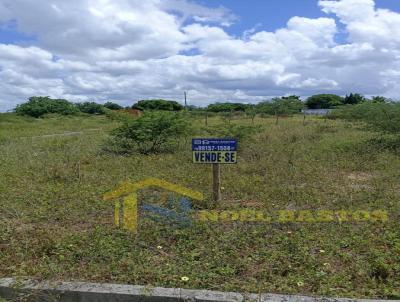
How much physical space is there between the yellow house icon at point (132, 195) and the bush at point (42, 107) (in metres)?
40.2

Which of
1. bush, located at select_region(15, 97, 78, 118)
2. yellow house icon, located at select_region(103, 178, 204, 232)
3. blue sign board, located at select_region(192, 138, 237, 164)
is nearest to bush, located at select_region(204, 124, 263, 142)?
yellow house icon, located at select_region(103, 178, 204, 232)

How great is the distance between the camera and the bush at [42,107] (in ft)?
148

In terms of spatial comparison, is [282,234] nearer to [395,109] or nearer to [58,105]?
[395,109]

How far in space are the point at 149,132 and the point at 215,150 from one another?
5.88 metres

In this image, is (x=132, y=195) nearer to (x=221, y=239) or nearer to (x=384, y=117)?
(x=221, y=239)

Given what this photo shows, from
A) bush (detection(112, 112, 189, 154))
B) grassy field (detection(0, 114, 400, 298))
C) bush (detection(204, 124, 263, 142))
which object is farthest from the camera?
bush (detection(204, 124, 263, 142))

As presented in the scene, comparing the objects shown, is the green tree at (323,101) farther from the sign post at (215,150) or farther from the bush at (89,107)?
the sign post at (215,150)

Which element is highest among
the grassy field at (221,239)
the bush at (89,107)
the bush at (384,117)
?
the bush at (89,107)

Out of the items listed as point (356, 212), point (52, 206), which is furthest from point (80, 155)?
point (356, 212)

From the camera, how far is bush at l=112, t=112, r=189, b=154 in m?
10.9

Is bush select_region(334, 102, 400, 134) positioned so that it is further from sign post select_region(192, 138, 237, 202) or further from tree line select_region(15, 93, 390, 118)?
sign post select_region(192, 138, 237, 202)

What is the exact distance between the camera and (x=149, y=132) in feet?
35.6

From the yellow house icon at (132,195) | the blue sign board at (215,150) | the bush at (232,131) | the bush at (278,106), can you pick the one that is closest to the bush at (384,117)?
the bush at (232,131)

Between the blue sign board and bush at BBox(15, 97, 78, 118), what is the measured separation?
4193cm
